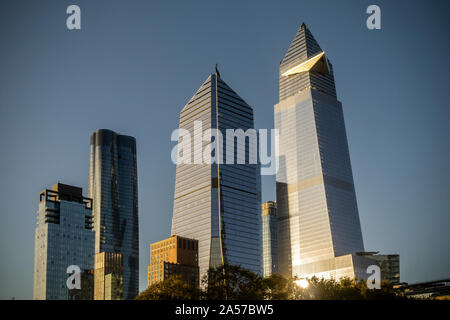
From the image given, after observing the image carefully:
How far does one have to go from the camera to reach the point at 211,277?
106125 mm
